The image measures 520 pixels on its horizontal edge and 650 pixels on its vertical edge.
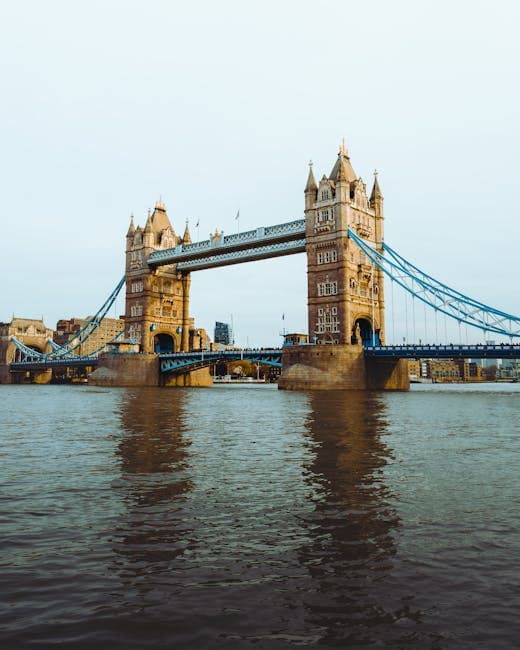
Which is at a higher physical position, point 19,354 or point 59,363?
point 19,354

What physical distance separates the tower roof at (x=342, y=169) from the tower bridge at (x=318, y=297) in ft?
0.65

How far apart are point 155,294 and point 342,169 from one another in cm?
4399

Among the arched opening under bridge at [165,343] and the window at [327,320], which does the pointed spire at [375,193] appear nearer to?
the window at [327,320]

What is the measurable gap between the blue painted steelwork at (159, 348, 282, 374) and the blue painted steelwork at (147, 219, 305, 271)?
596 inches

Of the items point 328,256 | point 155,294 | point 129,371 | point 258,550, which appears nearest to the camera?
point 258,550

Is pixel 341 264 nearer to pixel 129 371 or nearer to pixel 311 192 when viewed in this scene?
pixel 311 192

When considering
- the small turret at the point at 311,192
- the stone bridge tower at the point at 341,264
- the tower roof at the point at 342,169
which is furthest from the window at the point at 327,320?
the tower roof at the point at 342,169

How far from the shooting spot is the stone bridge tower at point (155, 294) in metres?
101

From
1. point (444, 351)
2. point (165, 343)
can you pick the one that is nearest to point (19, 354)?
point (165, 343)

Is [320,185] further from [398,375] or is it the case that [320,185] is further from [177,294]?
[177,294]

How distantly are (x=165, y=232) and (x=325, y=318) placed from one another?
45259 millimetres

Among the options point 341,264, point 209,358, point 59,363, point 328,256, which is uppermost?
point 328,256

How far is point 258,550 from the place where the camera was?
7.73 m

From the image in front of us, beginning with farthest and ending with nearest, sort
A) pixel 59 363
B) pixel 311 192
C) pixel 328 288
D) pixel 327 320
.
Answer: pixel 59 363 < pixel 311 192 < pixel 328 288 < pixel 327 320
